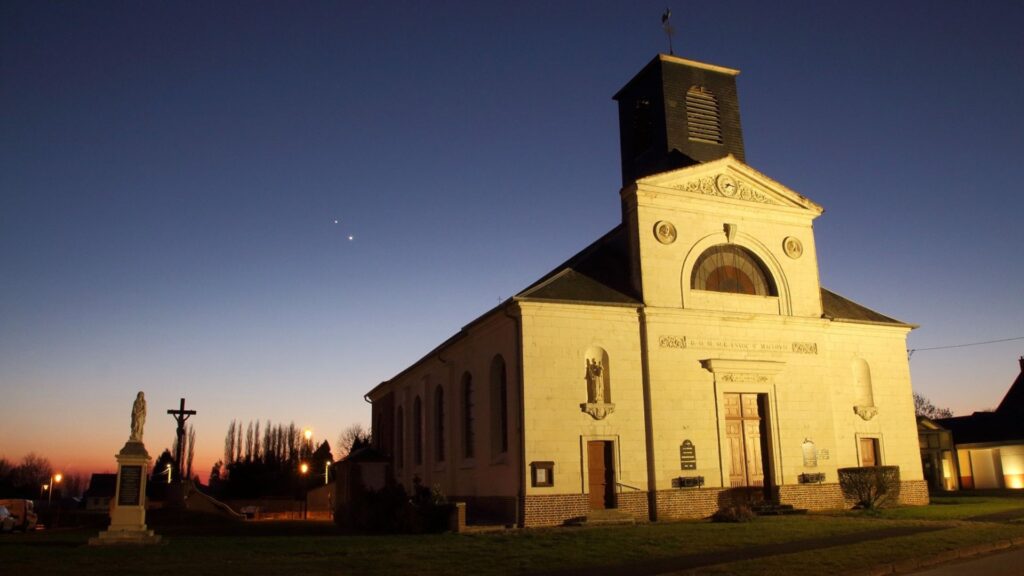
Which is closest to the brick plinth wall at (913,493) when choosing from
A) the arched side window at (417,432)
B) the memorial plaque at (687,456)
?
the memorial plaque at (687,456)

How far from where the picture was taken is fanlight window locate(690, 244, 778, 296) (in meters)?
26.8

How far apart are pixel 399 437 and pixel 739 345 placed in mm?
20316

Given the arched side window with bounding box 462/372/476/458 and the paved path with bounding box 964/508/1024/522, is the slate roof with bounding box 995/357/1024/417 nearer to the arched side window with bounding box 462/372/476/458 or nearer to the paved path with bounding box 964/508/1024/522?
the paved path with bounding box 964/508/1024/522

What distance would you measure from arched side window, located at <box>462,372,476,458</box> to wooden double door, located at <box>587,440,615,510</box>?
587 centimetres

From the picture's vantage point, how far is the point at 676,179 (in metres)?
26.8

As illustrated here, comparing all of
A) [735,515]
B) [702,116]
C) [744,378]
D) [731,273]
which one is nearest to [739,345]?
[744,378]

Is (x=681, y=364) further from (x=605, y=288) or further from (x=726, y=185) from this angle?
(x=726, y=185)

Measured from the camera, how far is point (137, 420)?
2219 cm

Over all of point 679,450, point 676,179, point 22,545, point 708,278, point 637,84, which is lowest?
point 22,545

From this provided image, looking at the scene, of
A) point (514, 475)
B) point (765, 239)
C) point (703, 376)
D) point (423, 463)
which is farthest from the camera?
point (423, 463)

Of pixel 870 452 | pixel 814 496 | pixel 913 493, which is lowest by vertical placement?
pixel 913 493

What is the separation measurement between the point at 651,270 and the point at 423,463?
568 inches

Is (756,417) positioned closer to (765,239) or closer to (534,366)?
(765,239)

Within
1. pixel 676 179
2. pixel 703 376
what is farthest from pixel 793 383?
pixel 676 179
